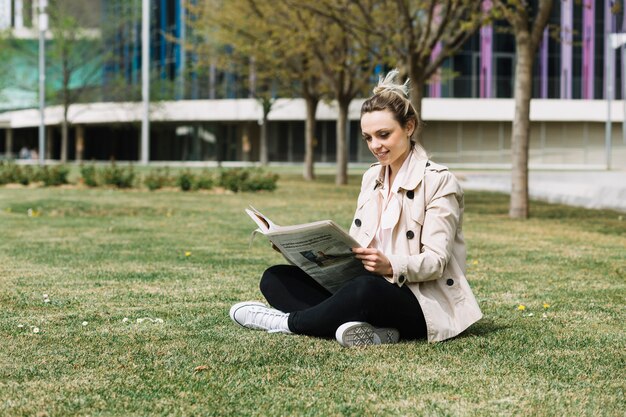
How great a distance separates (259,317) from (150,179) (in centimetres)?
2030

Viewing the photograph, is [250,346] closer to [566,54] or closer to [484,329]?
[484,329]

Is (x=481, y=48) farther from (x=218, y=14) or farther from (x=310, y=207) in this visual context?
(x=310, y=207)

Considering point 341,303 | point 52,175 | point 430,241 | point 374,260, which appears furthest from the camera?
point 52,175

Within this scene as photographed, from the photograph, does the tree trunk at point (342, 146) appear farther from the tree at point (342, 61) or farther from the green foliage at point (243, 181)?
the green foliage at point (243, 181)

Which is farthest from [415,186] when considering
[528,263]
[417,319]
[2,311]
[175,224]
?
[175,224]

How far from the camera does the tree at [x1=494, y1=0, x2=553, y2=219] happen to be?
16875 millimetres

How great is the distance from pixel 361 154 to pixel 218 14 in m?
35.4

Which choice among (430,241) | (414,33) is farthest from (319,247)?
(414,33)

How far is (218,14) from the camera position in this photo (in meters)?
33.0

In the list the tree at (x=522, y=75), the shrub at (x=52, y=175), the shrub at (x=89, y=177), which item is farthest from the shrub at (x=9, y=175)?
the tree at (x=522, y=75)

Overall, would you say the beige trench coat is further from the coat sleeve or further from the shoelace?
the shoelace

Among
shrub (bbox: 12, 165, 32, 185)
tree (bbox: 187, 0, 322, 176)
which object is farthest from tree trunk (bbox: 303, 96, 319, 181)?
shrub (bbox: 12, 165, 32, 185)

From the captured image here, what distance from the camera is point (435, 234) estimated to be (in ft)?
18.8

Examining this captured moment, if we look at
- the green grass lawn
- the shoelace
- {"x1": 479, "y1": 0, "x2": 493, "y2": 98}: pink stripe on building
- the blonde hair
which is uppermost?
{"x1": 479, "y1": 0, "x2": 493, "y2": 98}: pink stripe on building
